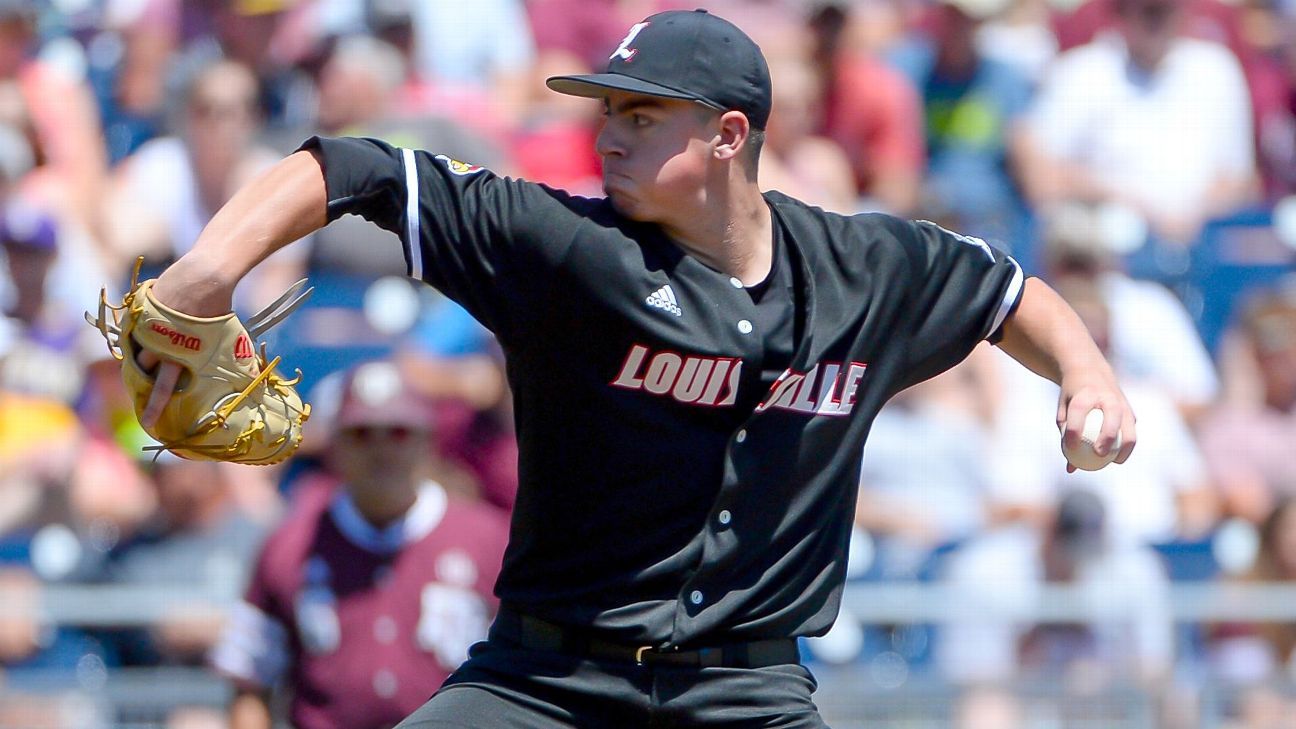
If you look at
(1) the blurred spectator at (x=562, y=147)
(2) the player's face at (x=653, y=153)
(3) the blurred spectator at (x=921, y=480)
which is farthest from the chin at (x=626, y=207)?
(1) the blurred spectator at (x=562, y=147)

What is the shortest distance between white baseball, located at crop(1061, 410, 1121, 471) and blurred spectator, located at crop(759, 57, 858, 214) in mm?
4585

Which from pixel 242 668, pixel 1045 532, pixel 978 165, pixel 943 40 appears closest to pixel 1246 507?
pixel 1045 532

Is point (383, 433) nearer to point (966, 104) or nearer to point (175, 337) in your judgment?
point (175, 337)

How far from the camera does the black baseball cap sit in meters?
3.73

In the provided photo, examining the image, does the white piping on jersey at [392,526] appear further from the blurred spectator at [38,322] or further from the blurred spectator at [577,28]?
the blurred spectator at [577,28]

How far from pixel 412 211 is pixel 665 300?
52cm

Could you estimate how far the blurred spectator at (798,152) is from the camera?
8.42 meters

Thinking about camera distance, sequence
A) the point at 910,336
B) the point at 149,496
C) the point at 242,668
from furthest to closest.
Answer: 1. the point at 149,496
2. the point at 242,668
3. the point at 910,336

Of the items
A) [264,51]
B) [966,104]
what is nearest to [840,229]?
[264,51]

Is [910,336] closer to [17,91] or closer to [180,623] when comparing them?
[180,623]

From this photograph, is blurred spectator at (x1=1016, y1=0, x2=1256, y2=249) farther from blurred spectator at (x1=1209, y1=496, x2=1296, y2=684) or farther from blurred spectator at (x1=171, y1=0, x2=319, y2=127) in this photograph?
blurred spectator at (x1=171, y1=0, x2=319, y2=127)

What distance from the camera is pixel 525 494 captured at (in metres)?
3.86

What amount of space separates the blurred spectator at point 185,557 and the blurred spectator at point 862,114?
11.9 ft

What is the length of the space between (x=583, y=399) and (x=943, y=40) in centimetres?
625
